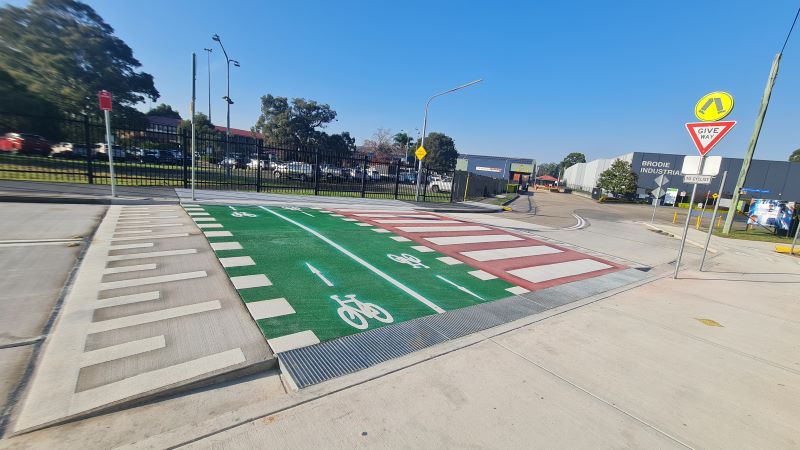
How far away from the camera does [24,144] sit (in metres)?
20.5

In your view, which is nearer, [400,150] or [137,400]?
[137,400]

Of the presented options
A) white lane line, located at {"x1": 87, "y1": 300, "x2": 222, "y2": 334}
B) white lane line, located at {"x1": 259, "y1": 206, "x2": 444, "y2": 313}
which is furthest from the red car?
white lane line, located at {"x1": 87, "y1": 300, "x2": 222, "y2": 334}

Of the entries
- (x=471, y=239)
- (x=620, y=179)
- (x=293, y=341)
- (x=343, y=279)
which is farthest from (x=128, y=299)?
(x=620, y=179)

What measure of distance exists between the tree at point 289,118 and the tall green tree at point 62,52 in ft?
54.8

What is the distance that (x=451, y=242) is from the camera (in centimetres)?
888

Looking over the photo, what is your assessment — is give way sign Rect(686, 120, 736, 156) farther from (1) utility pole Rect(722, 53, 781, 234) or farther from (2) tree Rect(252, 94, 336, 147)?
(2) tree Rect(252, 94, 336, 147)

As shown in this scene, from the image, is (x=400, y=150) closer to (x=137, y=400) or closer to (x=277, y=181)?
(x=277, y=181)

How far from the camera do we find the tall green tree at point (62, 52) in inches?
910

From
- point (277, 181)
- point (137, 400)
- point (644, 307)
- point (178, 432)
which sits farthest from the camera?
point (277, 181)

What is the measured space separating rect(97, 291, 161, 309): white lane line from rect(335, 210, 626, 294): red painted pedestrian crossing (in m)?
5.00

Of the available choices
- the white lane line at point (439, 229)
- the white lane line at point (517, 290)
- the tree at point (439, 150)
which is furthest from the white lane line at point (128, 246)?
the tree at point (439, 150)

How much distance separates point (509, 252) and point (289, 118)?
42.1 meters

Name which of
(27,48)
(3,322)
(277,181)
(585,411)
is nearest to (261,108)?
(27,48)

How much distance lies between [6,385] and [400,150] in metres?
70.9
